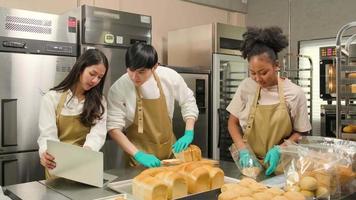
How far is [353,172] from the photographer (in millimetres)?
1269

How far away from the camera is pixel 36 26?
91.0 inches

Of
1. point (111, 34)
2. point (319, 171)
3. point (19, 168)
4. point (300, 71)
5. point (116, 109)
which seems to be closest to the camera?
point (319, 171)

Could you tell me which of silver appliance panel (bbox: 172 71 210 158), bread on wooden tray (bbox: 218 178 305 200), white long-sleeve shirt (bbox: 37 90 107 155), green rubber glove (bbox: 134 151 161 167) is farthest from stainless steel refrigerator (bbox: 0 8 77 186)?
bread on wooden tray (bbox: 218 178 305 200)

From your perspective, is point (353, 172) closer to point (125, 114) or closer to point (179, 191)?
→ point (179, 191)

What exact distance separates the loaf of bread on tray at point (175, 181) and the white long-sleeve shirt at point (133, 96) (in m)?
0.64

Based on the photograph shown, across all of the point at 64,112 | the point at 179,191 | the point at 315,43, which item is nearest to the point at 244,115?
the point at 179,191

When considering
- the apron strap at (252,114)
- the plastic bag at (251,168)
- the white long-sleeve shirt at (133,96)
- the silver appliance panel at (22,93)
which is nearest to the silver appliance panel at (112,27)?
the silver appliance panel at (22,93)

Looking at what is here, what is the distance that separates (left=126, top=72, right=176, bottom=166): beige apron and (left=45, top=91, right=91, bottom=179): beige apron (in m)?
0.28

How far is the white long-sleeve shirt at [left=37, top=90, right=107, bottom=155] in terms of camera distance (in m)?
1.64

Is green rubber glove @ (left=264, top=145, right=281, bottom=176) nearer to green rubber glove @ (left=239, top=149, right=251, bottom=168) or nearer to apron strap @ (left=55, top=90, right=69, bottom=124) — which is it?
green rubber glove @ (left=239, top=149, right=251, bottom=168)

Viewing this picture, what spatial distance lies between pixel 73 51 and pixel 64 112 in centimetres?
91

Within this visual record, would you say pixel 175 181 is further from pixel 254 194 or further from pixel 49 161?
pixel 49 161

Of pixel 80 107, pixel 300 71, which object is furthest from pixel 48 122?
pixel 300 71

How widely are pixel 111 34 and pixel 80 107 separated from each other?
112 centimetres
